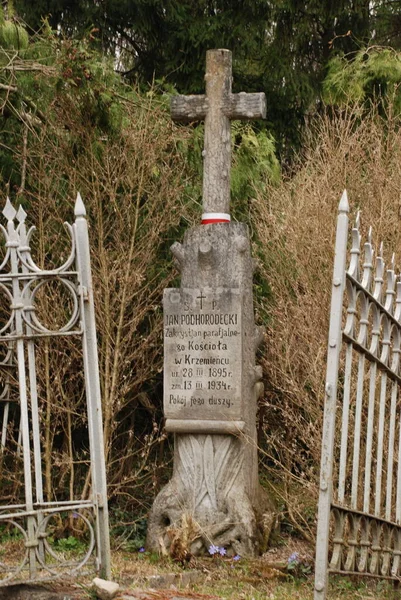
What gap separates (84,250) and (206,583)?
2.53 m

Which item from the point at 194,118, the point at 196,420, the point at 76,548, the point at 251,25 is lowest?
the point at 76,548

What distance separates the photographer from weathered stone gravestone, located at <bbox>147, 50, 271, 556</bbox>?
7.62 meters

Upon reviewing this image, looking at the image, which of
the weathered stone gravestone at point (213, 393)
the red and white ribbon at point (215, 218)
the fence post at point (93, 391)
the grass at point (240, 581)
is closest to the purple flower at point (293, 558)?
the grass at point (240, 581)

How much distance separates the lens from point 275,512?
26.8ft

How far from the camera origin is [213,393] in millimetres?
7664

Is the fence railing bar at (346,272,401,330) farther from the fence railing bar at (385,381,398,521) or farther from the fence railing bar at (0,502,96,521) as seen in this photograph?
the fence railing bar at (0,502,96,521)

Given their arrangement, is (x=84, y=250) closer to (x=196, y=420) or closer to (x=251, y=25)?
(x=196, y=420)

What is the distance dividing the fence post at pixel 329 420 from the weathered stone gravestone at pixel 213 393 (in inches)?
113

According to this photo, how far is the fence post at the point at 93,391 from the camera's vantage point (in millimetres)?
5156

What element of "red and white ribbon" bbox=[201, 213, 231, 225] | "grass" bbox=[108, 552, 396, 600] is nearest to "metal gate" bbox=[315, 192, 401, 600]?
"grass" bbox=[108, 552, 396, 600]

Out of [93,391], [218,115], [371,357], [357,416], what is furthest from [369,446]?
Answer: [218,115]

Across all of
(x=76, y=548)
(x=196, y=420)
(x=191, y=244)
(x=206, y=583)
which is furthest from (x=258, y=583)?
(x=191, y=244)

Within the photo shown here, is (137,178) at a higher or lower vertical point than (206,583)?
higher

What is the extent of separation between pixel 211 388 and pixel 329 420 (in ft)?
9.99
